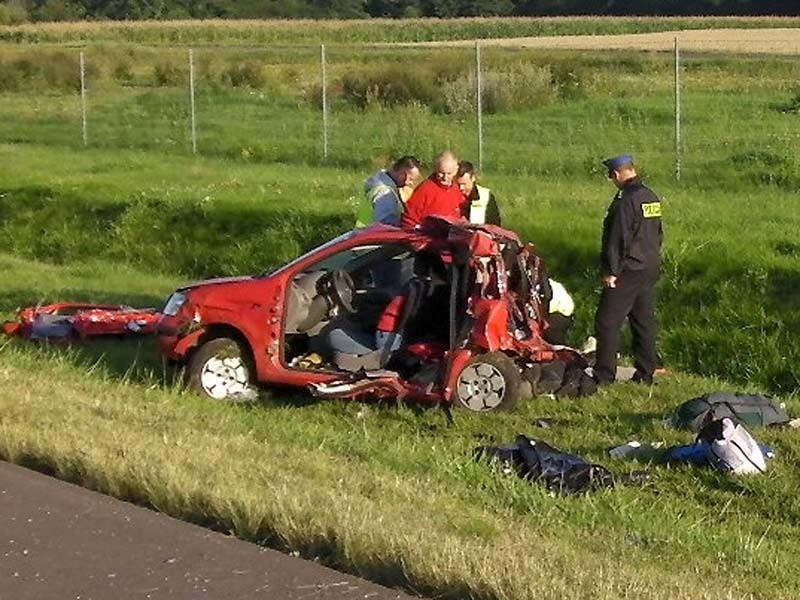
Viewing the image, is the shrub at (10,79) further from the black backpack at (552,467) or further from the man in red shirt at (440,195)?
the black backpack at (552,467)

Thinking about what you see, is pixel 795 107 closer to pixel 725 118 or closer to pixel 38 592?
pixel 725 118

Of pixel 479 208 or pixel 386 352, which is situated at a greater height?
pixel 479 208

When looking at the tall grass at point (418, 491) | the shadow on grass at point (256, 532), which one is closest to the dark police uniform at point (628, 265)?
the tall grass at point (418, 491)

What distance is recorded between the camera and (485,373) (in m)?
11.0

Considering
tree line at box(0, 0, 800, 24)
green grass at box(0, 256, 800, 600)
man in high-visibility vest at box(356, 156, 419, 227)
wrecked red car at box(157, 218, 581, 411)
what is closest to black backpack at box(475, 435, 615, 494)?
green grass at box(0, 256, 800, 600)

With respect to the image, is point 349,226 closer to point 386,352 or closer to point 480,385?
point 386,352

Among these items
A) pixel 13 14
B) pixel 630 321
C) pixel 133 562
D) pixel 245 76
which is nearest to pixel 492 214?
pixel 630 321

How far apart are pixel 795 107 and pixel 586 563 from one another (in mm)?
21013

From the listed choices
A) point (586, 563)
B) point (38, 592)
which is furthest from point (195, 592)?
point (586, 563)

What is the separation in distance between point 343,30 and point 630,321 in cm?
5641

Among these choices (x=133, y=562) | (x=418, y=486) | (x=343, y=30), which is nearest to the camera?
(x=133, y=562)

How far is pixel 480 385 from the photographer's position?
10977mm

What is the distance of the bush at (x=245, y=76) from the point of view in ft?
129

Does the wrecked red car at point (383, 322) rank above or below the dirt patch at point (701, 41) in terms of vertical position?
below
